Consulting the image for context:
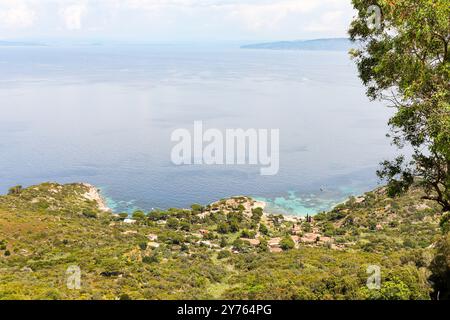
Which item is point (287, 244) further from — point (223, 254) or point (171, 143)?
point (171, 143)

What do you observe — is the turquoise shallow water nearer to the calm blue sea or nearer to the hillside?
the calm blue sea

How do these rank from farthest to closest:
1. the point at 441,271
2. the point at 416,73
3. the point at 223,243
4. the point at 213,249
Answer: the point at 223,243 < the point at 213,249 < the point at 441,271 < the point at 416,73

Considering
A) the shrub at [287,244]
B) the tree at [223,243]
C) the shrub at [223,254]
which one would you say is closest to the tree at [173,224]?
the tree at [223,243]

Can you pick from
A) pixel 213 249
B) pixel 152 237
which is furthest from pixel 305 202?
pixel 152 237

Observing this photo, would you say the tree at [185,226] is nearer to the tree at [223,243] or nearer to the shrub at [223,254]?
the tree at [223,243]

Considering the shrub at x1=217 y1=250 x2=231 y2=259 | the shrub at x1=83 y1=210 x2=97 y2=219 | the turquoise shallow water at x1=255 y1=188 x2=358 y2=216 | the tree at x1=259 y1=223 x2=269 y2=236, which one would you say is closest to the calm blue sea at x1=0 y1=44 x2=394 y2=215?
the turquoise shallow water at x1=255 y1=188 x2=358 y2=216
